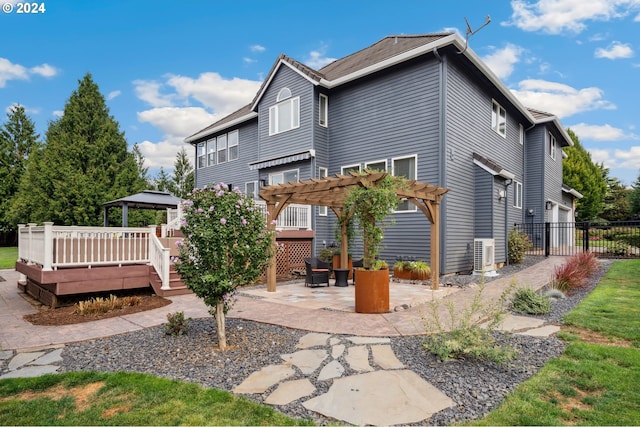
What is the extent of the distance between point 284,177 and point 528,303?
33.4ft

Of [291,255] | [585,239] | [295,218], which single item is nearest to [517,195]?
[585,239]

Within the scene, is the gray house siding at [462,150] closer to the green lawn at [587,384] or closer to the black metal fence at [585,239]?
the black metal fence at [585,239]

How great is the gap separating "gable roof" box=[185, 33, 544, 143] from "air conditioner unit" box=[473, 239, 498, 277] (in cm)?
551

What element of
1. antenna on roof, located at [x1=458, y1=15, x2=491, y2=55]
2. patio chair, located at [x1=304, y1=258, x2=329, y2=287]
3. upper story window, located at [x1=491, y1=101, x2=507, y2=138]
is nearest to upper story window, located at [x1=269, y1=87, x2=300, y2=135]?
antenna on roof, located at [x1=458, y1=15, x2=491, y2=55]

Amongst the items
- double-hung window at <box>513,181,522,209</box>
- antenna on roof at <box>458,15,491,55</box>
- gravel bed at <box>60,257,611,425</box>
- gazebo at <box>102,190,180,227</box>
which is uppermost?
antenna on roof at <box>458,15,491,55</box>

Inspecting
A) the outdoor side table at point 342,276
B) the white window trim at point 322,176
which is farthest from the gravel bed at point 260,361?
the white window trim at point 322,176

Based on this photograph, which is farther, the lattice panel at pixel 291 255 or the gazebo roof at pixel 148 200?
the gazebo roof at pixel 148 200

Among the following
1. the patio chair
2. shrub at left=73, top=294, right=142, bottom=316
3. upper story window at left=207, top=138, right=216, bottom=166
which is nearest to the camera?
shrub at left=73, top=294, right=142, bottom=316

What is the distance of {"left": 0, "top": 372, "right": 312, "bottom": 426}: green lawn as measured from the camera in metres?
2.75

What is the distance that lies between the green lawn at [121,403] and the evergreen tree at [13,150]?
3278cm

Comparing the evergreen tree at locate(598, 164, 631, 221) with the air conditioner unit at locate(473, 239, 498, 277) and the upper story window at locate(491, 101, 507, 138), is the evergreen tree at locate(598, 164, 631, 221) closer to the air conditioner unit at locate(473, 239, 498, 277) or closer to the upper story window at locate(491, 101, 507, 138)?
the upper story window at locate(491, 101, 507, 138)

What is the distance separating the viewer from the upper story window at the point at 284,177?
45.5 feet

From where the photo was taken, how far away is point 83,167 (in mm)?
20484

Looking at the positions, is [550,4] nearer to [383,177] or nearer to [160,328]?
[383,177]
